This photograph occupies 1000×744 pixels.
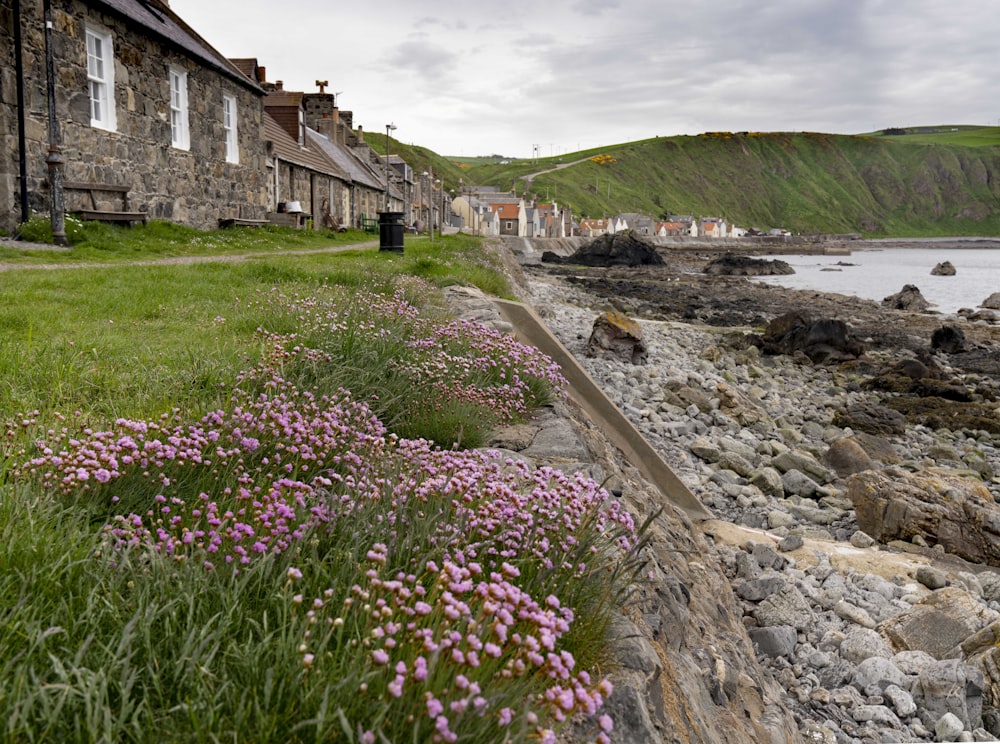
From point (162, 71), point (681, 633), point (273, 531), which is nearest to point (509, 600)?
point (273, 531)

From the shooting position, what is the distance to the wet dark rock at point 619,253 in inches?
3268

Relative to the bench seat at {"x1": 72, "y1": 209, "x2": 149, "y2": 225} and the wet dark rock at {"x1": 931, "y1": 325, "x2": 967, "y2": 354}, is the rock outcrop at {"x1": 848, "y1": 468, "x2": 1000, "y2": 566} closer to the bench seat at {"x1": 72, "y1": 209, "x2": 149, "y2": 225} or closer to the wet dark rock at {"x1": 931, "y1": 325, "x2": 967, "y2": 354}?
the bench seat at {"x1": 72, "y1": 209, "x2": 149, "y2": 225}

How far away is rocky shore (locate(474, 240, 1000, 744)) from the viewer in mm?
5145

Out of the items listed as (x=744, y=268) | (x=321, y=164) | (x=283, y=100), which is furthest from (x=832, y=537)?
(x=744, y=268)

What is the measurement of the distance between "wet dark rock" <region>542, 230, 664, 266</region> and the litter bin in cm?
6215

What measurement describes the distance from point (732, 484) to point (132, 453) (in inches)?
338

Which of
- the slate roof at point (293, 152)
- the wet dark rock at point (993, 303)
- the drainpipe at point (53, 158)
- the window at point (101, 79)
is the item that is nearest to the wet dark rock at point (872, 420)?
the drainpipe at point (53, 158)

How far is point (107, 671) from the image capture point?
6.83 feet

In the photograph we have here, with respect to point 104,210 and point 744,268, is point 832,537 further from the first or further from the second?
point 744,268

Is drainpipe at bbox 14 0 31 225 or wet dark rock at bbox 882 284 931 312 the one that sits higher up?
drainpipe at bbox 14 0 31 225

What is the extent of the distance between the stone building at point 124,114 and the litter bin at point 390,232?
18.3 feet

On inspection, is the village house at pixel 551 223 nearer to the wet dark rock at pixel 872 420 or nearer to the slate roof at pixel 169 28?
the slate roof at pixel 169 28

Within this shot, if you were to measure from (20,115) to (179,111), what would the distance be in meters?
7.24

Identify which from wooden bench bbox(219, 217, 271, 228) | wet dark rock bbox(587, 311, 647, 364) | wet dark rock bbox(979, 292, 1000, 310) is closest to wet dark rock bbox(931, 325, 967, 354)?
wet dark rock bbox(587, 311, 647, 364)
